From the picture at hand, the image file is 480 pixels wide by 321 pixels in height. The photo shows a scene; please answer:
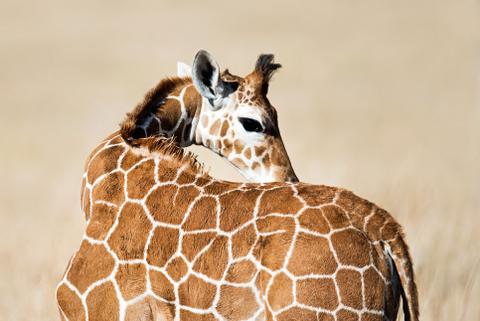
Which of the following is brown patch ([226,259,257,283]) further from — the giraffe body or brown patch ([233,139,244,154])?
brown patch ([233,139,244,154])

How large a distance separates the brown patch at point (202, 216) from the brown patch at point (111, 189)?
29.4 inches

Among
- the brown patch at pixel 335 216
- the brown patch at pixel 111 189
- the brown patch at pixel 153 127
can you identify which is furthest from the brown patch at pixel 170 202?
the brown patch at pixel 153 127

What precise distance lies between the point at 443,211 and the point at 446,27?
2527cm

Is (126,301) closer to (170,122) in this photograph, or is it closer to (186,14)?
(170,122)

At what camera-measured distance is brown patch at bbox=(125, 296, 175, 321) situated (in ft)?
23.0

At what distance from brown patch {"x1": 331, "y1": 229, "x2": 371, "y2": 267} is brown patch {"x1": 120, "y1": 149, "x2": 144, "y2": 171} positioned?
7.12ft

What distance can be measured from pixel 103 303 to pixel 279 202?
1638mm

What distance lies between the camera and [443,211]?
53.2ft

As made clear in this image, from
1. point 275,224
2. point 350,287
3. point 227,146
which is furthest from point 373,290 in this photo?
point 227,146

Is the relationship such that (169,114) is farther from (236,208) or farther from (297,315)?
(297,315)

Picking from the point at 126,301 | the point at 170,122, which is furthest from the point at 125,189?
the point at 170,122

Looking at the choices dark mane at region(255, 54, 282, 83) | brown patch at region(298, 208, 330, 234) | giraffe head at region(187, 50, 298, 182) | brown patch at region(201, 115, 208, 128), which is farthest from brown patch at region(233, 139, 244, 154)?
brown patch at region(298, 208, 330, 234)

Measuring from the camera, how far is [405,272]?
6.64m

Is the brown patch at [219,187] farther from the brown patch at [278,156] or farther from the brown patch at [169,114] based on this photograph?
the brown patch at [278,156]
